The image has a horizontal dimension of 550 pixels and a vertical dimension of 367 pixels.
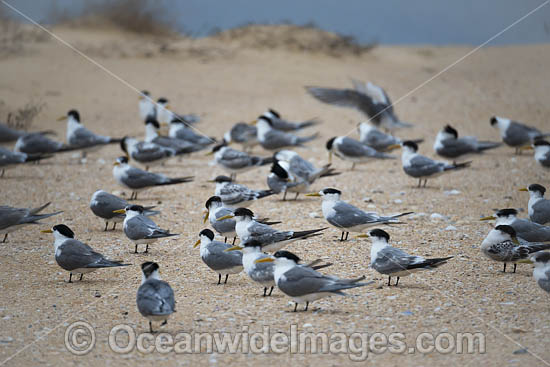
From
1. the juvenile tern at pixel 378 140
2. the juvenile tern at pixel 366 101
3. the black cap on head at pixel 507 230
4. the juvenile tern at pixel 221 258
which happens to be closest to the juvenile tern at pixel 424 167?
the juvenile tern at pixel 378 140

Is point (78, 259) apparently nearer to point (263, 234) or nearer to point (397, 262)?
point (263, 234)

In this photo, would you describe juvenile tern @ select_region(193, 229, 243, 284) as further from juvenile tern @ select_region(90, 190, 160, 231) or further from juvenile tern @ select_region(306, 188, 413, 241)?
juvenile tern @ select_region(90, 190, 160, 231)

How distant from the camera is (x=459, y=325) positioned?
12.7ft

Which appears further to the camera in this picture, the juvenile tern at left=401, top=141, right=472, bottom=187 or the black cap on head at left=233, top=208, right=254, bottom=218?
the juvenile tern at left=401, top=141, right=472, bottom=187

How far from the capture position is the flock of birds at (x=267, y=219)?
424 centimetres

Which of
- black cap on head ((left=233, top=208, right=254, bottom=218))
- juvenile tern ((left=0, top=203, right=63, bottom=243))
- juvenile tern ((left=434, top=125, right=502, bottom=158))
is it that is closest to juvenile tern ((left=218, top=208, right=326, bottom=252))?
black cap on head ((left=233, top=208, right=254, bottom=218))

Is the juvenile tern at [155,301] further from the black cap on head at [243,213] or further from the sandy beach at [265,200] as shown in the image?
the black cap on head at [243,213]

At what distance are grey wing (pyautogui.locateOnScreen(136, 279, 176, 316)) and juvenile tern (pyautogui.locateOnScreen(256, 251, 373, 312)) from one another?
76cm

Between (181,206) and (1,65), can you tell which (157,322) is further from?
(1,65)

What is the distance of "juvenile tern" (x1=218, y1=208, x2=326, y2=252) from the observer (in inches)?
200

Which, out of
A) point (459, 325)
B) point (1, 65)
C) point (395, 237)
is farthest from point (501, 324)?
point (1, 65)

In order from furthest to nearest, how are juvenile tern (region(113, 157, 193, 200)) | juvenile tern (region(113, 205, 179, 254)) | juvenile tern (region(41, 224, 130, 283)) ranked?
juvenile tern (region(113, 157, 193, 200)), juvenile tern (region(113, 205, 179, 254)), juvenile tern (region(41, 224, 130, 283))

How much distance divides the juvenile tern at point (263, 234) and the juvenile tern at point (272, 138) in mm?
4495

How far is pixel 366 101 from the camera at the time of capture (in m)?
9.72
